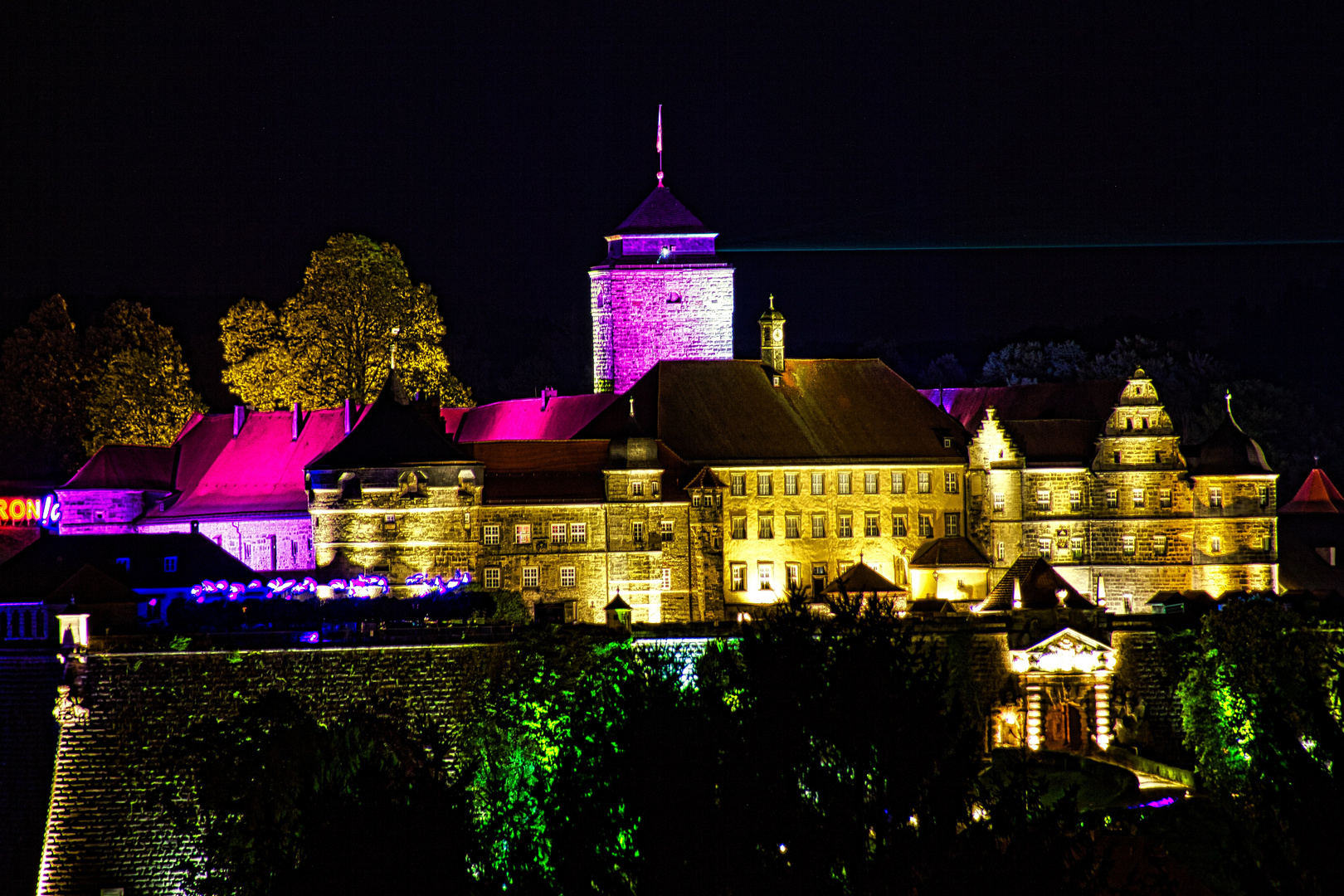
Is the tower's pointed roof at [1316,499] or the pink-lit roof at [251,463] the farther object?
the tower's pointed roof at [1316,499]

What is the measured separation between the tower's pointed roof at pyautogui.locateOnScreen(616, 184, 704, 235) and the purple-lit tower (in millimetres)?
1008

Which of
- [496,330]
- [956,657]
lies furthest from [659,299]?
[496,330]

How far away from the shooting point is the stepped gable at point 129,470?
73688mm

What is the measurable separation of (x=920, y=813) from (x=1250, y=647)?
1003 inches

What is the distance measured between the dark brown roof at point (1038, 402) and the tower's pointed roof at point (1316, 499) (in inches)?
548

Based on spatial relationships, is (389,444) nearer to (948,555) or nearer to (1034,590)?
(948,555)

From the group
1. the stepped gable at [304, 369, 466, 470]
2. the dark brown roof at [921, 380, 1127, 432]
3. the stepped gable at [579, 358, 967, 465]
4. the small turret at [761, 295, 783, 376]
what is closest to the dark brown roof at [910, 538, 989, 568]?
the stepped gable at [579, 358, 967, 465]

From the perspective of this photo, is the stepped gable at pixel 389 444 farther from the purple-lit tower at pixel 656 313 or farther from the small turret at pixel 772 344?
the small turret at pixel 772 344

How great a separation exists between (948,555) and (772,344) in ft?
33.9

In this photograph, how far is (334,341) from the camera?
264ft

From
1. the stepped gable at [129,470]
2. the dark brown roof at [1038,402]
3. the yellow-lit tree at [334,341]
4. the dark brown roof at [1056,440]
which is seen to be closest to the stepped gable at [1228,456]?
the dark brown roof at [1056,440]

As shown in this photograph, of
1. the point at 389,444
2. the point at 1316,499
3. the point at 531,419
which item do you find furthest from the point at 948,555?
the point at 1316,499

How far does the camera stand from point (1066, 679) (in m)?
58.0

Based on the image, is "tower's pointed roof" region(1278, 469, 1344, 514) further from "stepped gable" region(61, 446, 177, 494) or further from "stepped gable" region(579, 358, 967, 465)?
"stepped gable" region(61, 446, 177, 494)
